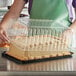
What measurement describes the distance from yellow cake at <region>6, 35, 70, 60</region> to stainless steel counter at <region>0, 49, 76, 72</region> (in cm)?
3

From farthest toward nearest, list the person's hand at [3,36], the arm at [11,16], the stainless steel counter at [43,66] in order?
the arm at [11,16], the person's hand at [3,36], the stainless steel counter at [43,66]

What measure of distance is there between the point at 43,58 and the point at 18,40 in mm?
102

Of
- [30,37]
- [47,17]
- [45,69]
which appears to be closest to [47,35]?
[30,37]

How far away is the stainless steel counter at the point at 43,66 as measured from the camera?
662 mm

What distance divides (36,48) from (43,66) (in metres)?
0.07

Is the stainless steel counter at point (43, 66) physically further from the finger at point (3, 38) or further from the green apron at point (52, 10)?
the green apron at point (52, 10)

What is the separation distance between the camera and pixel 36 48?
2.41 ft

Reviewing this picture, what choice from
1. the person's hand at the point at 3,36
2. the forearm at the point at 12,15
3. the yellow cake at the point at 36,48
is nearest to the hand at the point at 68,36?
the yellow cake at the point at 36,48

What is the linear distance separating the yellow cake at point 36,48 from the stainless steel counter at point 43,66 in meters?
0.03

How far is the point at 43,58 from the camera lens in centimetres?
73

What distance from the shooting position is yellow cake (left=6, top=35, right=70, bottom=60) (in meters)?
0.73

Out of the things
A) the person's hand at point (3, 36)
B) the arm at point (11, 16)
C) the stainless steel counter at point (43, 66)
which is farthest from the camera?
the arm at point (11, 16)

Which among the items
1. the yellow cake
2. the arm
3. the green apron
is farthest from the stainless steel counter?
the green apron

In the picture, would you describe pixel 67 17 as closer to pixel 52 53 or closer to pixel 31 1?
pixel 31 1
